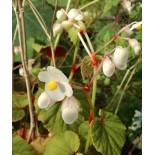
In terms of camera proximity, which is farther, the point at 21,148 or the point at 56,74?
the point at 21,148

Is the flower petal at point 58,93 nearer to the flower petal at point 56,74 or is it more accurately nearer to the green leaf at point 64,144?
the flower petal at point 56,74

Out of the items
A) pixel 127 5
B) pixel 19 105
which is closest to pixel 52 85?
pixel 19 105

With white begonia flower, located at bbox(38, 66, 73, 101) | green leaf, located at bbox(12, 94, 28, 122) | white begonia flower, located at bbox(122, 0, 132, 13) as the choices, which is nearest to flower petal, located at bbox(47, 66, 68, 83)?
white begonia flower, located at bbox(38, 66, 73, 101)

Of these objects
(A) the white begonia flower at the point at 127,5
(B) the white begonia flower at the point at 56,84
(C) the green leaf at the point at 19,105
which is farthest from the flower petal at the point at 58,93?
(A) the white begonia flower at the point at 127,5

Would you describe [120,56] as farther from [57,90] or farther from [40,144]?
[40,144]
